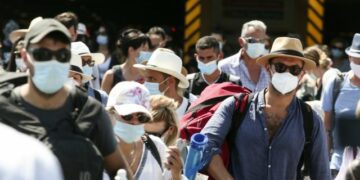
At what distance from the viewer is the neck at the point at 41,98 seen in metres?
4.43

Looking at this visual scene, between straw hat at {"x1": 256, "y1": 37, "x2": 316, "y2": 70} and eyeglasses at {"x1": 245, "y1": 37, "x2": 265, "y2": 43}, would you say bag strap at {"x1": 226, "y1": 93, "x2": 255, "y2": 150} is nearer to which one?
straw hat at {"x1": 256, "y1": 37, "x2": 316, "y2": 70}

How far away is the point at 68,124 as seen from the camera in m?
4.43

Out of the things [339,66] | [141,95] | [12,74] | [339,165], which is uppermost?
[12,74]

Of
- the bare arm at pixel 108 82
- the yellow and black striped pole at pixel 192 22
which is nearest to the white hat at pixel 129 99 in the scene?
the bare arm at pixel 108 82

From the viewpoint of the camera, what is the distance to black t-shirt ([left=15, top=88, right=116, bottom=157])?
14.4ft

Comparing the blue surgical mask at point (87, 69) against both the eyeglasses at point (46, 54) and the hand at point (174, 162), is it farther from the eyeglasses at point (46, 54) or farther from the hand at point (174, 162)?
the eyeglasses at point (46, 54)

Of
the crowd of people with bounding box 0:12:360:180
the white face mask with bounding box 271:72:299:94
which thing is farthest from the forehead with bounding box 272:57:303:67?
the white face mask with bounding box 271:72:299:94

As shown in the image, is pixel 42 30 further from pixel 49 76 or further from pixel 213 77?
pixel 213 77

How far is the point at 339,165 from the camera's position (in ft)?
25.7

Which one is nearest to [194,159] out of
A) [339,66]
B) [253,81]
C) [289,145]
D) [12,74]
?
[289,145]

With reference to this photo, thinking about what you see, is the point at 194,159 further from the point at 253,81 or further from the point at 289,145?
the point at 253,81

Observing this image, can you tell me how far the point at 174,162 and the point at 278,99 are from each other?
93 cm

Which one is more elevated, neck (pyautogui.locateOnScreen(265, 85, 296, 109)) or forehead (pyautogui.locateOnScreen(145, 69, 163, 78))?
neck (pyautogui.locateOnScreen(265, 85, 296, 109))

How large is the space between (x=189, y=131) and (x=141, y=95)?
116cm
